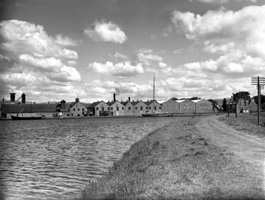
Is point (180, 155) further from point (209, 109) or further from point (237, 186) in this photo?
point (209, 109)

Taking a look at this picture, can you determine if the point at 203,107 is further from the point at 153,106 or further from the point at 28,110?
the point at 28,110

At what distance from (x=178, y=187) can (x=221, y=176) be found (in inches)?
69.4

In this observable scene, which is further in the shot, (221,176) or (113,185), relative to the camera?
(113,185)

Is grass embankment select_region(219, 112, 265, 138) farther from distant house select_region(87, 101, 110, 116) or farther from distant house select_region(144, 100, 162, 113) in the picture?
distant house select_region(144, 100, 162, 113)

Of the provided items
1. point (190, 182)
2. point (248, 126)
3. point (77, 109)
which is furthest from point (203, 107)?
point (190, 182)

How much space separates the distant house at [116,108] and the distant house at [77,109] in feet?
38.0

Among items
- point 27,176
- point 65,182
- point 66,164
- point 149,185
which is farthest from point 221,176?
point 66,164

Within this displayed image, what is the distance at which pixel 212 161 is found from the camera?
12.4 meters

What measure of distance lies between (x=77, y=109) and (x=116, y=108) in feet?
54.9

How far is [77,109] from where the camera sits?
5217 inches

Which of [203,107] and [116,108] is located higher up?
[203,107]

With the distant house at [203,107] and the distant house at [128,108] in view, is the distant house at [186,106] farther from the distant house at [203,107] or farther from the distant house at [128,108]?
the distant house at [128,108]

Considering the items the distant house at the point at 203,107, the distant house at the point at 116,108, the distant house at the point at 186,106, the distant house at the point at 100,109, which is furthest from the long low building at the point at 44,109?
the distant house at the point at 203,107

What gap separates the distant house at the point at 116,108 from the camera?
5389 inches
